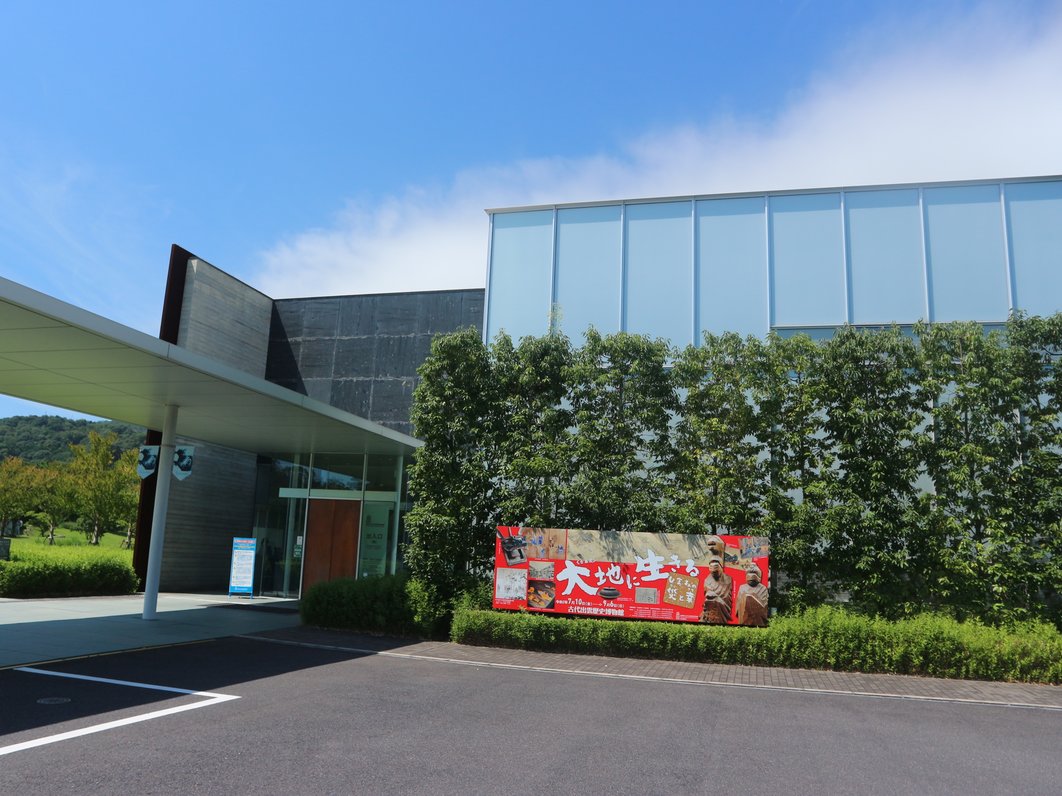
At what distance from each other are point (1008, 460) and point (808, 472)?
3.22 meters

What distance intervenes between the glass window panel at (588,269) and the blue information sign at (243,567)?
31.2 feet

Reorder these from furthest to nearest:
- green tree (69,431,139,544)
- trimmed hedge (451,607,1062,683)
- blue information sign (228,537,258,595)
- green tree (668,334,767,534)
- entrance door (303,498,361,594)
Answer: green tree (69,431,139,544) < entrance door (303,498,361,594) < blue information sign (228,537,258,595) < green tree (668,334,767,534) < trimmed hedge (451,607,1062,683)

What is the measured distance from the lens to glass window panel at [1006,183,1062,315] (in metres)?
17.8

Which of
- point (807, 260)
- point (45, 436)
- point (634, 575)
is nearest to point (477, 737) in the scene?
point (634, 575)

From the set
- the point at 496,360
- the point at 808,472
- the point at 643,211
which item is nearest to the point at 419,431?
the point at 496,360

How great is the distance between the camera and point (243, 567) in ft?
65.0

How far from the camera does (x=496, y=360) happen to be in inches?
622

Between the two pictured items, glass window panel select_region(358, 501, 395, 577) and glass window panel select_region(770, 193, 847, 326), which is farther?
glass window panel select_region(358, 501, 395, 577)

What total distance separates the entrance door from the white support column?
20.3 feet

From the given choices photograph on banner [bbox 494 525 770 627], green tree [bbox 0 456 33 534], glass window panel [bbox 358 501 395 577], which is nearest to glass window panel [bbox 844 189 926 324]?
photograph on banner [bbox 494 525 770 627]

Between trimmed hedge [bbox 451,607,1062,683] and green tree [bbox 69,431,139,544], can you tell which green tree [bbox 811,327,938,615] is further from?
green tree [bbox 69,431,139,544]

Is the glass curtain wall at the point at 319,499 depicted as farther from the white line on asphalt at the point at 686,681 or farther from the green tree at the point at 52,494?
the green tree at the point at 52,494

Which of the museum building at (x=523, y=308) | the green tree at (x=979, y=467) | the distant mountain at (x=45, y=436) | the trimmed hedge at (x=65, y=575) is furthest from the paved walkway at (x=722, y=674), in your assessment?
the distant mountain at (x=45, y=436)

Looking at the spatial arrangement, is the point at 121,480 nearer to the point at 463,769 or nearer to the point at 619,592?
the point at 619,592
